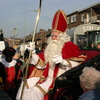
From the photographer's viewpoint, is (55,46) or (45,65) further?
(45,65)

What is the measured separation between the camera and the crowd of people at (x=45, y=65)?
3.63 m

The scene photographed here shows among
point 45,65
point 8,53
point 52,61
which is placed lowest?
point 45,65

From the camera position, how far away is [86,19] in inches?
1396

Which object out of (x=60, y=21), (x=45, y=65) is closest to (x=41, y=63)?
(x=45, y=65)

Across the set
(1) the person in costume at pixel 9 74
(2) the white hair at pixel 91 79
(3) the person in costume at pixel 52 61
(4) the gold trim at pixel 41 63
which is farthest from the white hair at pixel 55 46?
(2) the white hair at pixel 91 79

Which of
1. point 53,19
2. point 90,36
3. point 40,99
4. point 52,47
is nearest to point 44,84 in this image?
point 40,99

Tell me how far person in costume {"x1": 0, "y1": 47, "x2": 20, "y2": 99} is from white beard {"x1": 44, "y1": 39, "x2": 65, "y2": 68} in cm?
77

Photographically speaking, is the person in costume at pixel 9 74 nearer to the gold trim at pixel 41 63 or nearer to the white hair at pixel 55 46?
the gold trim at pixel 41 63

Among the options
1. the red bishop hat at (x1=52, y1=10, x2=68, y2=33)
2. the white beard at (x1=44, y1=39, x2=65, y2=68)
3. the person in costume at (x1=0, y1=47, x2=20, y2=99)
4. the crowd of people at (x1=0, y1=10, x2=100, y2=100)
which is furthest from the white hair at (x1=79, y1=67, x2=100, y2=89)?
the person in costume at (x1=0, y1=47, x2=20, y2=99)

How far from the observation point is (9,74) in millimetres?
4531

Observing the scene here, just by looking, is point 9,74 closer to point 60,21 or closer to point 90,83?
point 60,21

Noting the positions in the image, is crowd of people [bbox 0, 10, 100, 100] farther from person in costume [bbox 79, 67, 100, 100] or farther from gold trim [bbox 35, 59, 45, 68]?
person in costume [bbox 79, 67, 100, 100]

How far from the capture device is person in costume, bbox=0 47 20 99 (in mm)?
4463

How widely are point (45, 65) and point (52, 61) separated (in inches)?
13.7
